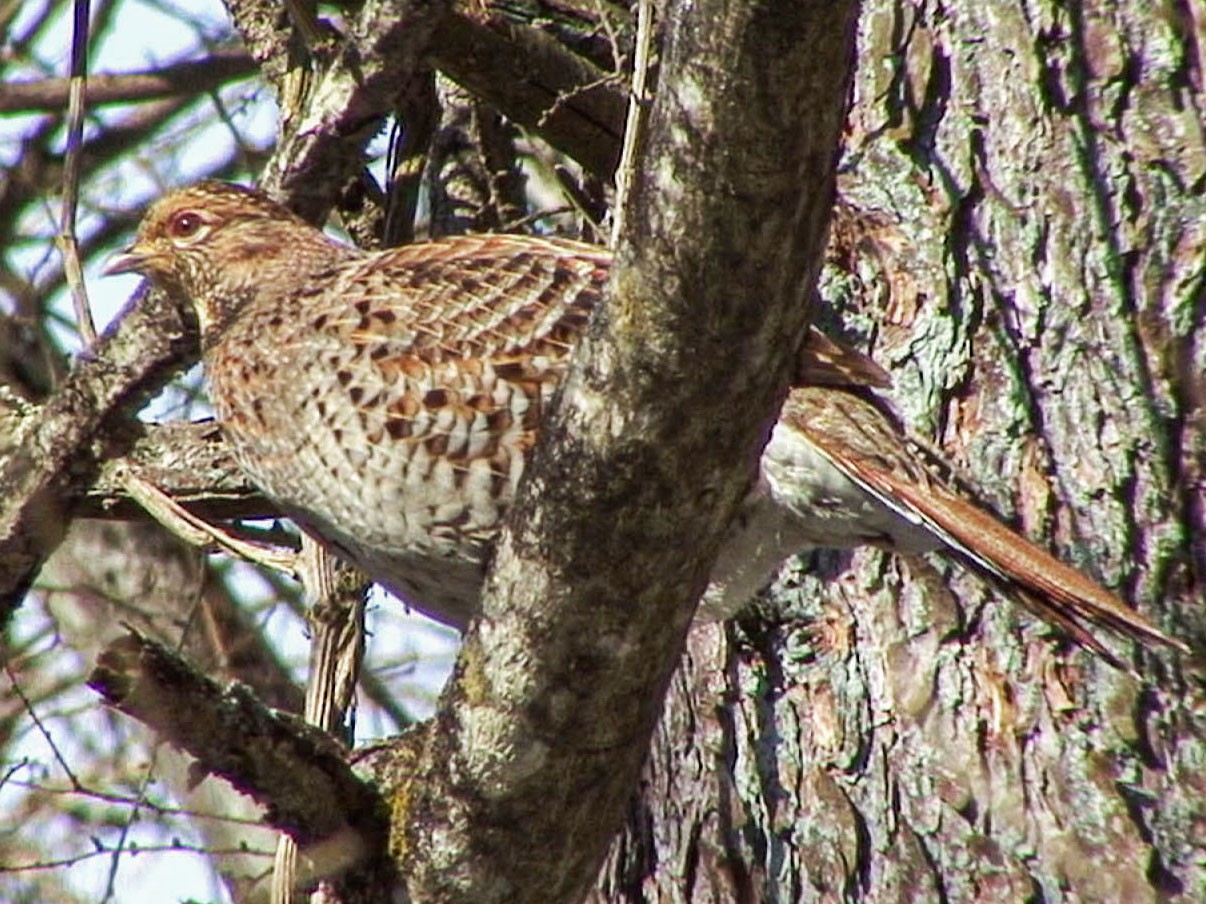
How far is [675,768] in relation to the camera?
4.45 metres

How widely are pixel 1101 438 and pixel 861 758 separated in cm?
83

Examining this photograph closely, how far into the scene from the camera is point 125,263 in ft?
16.5

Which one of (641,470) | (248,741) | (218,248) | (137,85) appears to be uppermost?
(137,85)

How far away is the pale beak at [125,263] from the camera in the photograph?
497 cm

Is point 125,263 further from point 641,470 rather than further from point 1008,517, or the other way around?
point 641,470

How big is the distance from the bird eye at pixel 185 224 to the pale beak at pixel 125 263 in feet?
0.35

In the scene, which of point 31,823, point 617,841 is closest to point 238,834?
point 31,823

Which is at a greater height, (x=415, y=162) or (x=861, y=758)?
(x=415, y=162)

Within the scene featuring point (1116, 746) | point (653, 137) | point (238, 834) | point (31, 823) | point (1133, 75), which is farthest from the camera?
point (238, 834)

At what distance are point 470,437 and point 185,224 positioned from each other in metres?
1.46

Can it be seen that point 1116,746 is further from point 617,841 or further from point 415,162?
point 415,162

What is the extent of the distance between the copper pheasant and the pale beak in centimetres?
67

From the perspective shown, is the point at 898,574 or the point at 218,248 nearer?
the point at 898,574

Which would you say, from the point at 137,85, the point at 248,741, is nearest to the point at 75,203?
the point at 248,741
